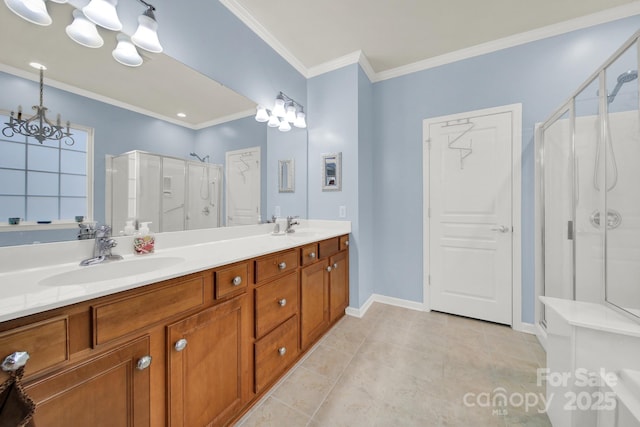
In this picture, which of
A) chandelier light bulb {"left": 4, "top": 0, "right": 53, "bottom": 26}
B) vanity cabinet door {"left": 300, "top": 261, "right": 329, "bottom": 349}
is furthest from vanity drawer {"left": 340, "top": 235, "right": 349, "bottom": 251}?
chandelier light bulb {"left": 4, "top": 0, "right": 53, "bottom": 26}

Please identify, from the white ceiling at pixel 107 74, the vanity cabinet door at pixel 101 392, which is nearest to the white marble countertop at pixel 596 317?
the vanity cabinet door at pixel 101 392

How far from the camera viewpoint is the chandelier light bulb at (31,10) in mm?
927

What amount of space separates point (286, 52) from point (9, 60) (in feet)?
6.43

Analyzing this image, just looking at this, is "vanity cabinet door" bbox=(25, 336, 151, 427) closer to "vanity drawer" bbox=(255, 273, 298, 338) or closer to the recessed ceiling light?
"vanity drawer" bbox=(255, 273, 298, 338)

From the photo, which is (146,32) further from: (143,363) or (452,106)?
(452,106)

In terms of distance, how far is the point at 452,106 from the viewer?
2402 millimetres

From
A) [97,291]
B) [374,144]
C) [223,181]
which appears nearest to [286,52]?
[374,144]

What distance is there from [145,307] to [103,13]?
1.35 metres

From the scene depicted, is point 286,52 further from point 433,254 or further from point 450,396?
point 450,396

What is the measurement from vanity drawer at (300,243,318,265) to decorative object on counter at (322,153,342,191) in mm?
837

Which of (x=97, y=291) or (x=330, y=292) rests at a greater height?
(x=97, y=291)

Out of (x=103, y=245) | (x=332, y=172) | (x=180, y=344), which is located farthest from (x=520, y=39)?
(x=103, y=245)

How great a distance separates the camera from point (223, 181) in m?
1.76

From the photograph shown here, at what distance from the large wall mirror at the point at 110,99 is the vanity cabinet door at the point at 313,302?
34.1 inches
